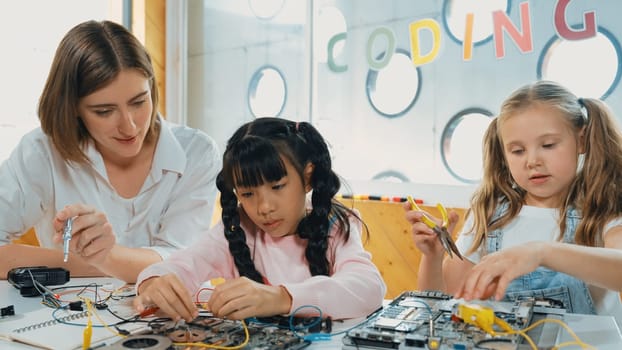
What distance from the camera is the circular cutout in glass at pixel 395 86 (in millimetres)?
2543

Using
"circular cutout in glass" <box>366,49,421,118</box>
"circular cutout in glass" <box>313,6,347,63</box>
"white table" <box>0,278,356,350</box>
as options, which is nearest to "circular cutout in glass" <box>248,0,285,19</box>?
"circular cutout in glass" <box>313,6,347,63</box>

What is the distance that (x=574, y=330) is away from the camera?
0.87 meters

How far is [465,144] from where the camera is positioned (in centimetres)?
242

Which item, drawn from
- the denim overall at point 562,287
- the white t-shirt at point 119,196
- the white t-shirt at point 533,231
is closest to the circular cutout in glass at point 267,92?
the white t-shirt at point 119,196

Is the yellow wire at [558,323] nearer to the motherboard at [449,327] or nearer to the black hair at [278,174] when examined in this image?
the motherboard at [449,327]

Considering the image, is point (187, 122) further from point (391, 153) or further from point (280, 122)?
point (280, 122)

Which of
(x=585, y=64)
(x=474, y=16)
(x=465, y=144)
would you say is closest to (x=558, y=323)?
(x=585, y=64)

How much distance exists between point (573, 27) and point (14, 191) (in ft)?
6.06

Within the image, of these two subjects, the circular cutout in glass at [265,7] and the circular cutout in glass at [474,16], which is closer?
the circular cutout in glass at [474,16]

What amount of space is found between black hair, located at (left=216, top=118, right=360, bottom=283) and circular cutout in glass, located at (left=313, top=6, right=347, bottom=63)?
165cm

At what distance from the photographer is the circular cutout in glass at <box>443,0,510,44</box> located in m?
2.31

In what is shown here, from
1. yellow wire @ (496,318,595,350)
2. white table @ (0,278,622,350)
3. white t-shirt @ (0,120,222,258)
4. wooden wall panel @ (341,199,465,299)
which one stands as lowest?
wooden wall panel @ (341,199,465,299)

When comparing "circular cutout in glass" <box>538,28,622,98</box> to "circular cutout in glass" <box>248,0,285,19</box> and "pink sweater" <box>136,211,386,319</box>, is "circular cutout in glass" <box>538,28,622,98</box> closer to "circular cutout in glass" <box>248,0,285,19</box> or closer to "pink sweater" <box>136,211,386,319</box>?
"pink sweater" <box>136,211,386,319</box>

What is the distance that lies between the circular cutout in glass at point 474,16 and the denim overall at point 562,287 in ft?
4.08
